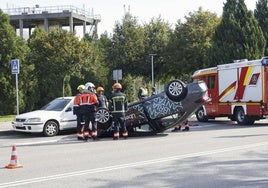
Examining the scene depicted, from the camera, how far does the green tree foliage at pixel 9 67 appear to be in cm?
3045

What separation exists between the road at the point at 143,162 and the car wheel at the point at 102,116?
0.62 meters

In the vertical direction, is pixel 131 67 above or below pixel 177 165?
above

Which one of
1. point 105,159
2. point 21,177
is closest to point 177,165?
point 105,159

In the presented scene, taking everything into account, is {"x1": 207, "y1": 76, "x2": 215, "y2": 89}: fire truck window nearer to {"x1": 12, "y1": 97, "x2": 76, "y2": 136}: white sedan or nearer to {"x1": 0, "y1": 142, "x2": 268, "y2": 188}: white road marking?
{"x1": 12, "y1": 97, "x2": 76, "y2": 136}: white sedan

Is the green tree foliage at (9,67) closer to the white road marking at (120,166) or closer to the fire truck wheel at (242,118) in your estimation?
the fire truck wheel at (242,118)

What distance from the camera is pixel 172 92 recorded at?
14.8 metres

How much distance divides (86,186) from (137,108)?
307 inches

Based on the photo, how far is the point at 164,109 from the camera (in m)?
14.8

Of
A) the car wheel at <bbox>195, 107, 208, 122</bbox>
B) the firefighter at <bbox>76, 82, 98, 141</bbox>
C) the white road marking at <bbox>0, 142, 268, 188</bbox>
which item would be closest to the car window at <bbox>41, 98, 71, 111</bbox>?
the firefighter at <bbox>76, 82, 98, 141</bbox>

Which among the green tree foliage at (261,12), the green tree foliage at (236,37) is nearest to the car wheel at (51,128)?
the green tree foliage at (236,37)

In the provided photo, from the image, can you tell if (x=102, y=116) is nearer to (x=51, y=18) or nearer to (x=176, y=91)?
(x=176, y=91)

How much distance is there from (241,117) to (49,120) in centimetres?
815

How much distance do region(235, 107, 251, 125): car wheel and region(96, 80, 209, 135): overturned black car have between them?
15.4ft

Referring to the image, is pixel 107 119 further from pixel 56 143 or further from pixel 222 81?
pixel 222 81
